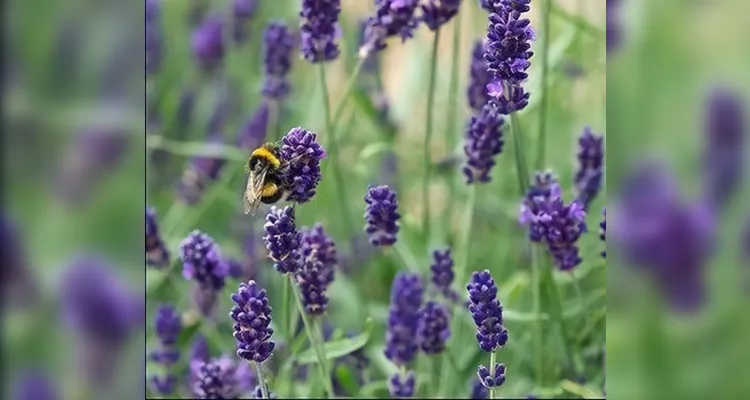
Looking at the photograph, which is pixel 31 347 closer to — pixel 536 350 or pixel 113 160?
pixel 113 160

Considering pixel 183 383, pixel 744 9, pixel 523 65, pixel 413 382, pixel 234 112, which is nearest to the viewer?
pixel 744 9

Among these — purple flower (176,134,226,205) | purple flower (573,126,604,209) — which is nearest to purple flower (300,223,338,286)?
purple flower (573,126,604,209)

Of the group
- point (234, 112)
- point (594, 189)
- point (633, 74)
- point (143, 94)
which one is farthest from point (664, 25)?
point (234, 112)

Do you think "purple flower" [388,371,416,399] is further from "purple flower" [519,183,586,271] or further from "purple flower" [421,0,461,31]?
"purple flower" [421,0,461,31]

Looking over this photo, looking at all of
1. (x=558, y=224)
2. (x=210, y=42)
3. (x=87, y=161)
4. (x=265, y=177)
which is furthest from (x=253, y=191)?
(x=210, y=42)

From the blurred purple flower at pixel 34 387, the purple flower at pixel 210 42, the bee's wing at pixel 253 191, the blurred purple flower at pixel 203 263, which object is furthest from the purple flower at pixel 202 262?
the purple flower at pixel 210 42

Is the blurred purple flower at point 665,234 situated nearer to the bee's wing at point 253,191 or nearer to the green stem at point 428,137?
the bee's wing at point 253,191
